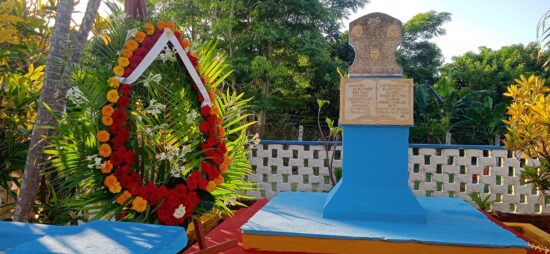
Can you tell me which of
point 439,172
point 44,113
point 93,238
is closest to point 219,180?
point 44,113

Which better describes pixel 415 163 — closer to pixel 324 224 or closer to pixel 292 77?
pixel 324 224

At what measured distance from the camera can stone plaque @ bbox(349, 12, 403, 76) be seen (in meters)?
4.15

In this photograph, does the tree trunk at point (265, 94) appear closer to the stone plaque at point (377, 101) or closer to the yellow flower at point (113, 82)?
the stone plaque at point (377, 101)

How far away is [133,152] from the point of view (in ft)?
8.10

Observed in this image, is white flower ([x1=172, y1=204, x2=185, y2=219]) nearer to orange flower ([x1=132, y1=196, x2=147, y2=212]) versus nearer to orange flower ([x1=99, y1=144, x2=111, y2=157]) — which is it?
orange flower ([x1=132, y1=196, x2=147, y2=212])

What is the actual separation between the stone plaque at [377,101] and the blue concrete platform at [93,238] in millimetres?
3102

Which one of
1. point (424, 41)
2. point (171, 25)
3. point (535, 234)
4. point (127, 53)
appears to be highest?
point (424, 41)

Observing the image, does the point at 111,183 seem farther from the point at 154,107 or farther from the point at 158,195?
the point at 154,107

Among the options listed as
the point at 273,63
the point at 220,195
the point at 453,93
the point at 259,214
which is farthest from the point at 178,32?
the point at 453,93

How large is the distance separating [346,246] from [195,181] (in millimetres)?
1387

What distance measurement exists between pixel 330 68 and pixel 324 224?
41.9 ft

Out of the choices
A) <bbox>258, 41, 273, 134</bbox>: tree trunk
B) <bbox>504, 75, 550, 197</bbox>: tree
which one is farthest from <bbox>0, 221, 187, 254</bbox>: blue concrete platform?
<bbox>258, 41, 273, 134</bbox>: tree trunk

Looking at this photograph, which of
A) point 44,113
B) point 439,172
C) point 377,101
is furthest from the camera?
point 439,172

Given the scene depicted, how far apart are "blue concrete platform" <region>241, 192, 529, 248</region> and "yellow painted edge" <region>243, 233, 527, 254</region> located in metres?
0.04
